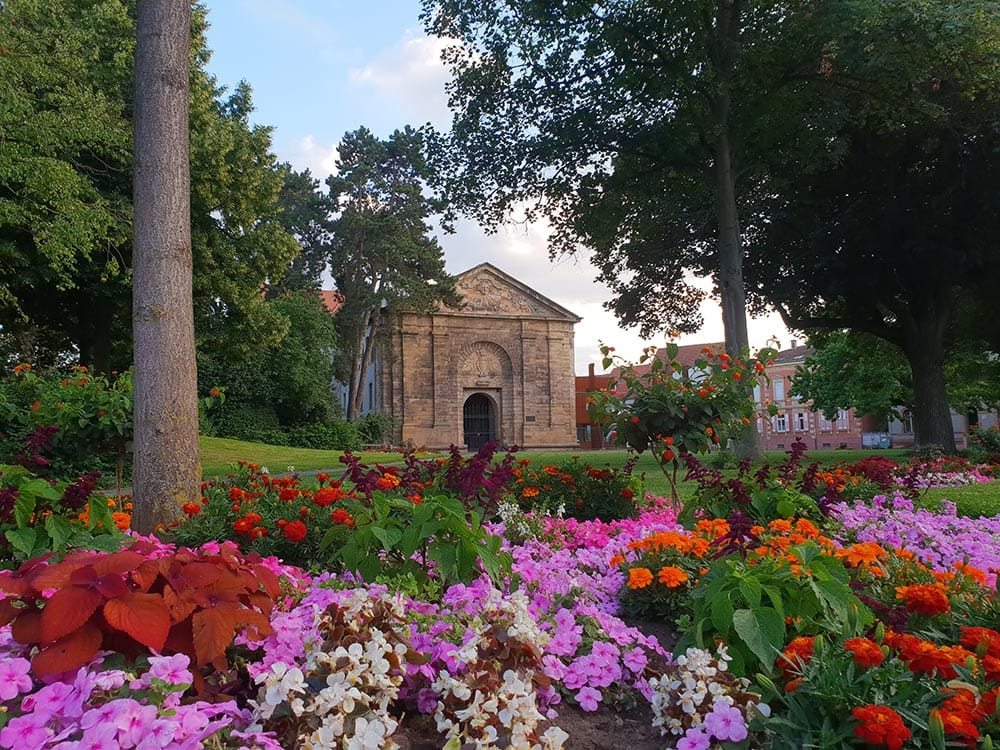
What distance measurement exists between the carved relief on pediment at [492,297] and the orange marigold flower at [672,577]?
34.1m

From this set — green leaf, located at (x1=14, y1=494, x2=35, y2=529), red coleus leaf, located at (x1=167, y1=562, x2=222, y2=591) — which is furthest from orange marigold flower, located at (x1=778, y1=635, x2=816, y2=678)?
green leaf, located at (x1=14, y1=494, x2=35, y2=529)

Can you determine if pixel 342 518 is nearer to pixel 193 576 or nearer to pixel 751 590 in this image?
pixel 193 576

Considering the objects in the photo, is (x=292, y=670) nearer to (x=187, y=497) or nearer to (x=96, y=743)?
(x=96, y=743)

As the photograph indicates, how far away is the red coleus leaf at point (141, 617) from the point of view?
148cm

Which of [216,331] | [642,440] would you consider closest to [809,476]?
[642,440]

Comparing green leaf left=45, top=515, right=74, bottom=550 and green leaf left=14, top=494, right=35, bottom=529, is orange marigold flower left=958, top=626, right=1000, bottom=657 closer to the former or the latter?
green leaf left=45, top=515, right=74, bottom=550

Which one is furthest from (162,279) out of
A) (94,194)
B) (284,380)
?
(284,380)

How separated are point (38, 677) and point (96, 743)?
1.18ft

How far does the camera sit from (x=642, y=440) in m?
6.35

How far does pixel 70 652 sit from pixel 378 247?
105 ft

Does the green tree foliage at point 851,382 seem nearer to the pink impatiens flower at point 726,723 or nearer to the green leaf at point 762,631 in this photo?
the green leaf at point 762,631

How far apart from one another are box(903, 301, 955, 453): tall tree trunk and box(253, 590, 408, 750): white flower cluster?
1823cm

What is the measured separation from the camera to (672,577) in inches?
106

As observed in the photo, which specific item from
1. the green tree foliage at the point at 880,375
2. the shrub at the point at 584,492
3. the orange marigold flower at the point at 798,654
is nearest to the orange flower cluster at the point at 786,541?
the orange marigold flower at the point at 798,654
